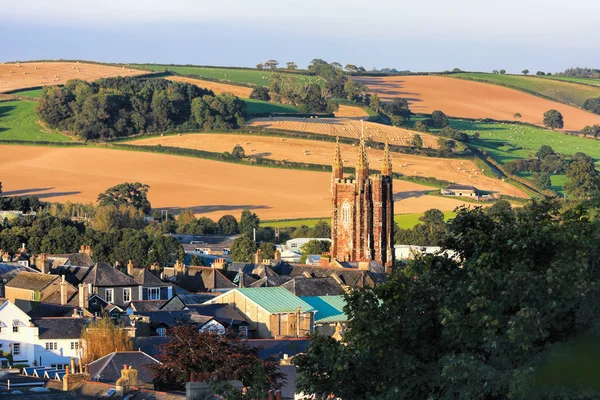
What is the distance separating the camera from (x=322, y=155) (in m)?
188

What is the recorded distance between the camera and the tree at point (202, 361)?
1823 inches

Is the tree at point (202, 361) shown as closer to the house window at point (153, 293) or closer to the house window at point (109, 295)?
the house window at point (109, 295)

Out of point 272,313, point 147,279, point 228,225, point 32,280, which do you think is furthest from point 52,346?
point 228,225

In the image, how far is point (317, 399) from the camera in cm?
3562

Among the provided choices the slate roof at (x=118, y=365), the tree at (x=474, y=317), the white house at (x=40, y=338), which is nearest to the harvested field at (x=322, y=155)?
the white house at (x=40, y=338)

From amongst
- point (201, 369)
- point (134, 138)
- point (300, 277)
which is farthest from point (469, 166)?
point (201, 369)

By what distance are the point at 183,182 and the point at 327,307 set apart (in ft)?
311

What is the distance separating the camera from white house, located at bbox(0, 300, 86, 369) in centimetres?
7119

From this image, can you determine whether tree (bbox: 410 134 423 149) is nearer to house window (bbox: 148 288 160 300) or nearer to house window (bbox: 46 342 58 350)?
house window (bbox: 148 288 160 300)

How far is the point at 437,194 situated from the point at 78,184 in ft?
129

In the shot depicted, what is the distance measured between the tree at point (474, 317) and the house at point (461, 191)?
13228 centimetres

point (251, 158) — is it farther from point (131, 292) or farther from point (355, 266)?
point (131, 292)

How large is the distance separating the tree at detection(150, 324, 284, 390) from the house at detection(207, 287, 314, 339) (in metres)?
26.1

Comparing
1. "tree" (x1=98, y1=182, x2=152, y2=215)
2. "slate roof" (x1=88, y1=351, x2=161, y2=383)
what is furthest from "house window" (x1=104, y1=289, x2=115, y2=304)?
"tree" (x1=98, y1=182, x2=152, y2=215)
